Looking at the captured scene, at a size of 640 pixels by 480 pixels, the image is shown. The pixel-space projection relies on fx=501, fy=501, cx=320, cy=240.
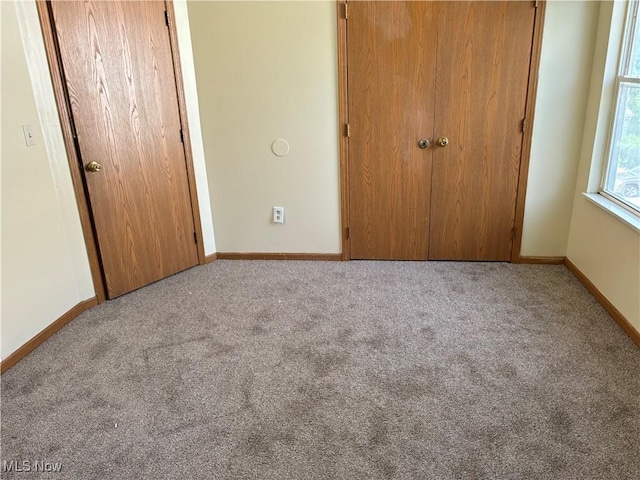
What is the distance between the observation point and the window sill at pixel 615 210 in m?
2.63

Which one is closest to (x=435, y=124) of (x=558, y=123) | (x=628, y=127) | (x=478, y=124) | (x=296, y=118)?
(x=478, y=124)

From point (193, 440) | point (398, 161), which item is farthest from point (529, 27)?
point (193, 440)

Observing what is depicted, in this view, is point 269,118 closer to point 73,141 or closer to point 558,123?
point 73,141

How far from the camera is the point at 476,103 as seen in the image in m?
3.30

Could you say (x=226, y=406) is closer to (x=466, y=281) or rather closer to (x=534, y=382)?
(x=534, y=382)

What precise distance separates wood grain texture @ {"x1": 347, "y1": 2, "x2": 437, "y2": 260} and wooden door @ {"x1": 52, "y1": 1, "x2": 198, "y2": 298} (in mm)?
1220

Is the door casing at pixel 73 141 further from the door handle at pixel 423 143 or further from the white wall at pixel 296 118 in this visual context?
the door handle at pixel 423 143

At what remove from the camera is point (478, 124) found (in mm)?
3346

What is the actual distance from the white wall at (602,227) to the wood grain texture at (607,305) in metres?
0.03

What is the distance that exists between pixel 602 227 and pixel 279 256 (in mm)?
2179

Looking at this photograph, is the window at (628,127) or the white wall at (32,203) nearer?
the white wall at (32,203)

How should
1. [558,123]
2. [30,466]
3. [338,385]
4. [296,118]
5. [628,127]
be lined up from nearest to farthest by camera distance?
[30,466]
[338,385]
[628,127]
[558,123]
[296,118]

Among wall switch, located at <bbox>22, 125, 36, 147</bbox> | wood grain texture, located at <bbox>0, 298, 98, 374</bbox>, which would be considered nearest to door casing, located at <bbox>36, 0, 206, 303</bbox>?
wood grain texture, located at <bbox>0, 298, 98, 374</bbox>

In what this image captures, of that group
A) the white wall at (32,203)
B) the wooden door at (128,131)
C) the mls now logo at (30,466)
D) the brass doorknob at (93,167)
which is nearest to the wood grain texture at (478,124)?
the wooden door at (128,131)
